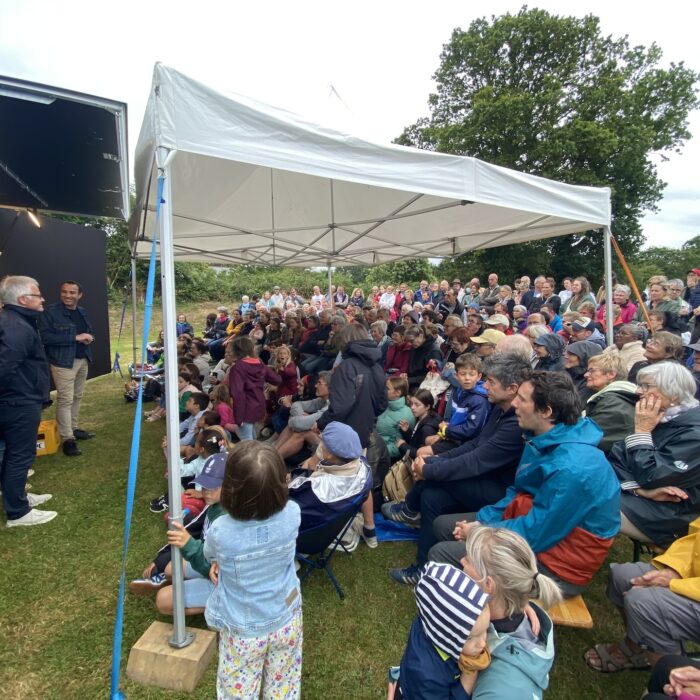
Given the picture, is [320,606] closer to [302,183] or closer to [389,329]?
[302,183]

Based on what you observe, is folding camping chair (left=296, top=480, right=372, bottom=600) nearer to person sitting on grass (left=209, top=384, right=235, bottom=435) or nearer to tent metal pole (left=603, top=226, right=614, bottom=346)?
person sitting on grass (left=209, top=384, right=235, bottom=435)

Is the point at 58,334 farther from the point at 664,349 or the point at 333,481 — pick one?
the point at 664,349

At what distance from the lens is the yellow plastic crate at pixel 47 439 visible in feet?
15.6

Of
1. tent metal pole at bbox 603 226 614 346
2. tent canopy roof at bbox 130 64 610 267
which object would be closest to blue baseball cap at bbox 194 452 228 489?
tent canopy roof at bbox 130 64 610 267

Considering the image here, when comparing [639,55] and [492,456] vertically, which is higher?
[639,55]

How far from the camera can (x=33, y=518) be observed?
3.38 metres

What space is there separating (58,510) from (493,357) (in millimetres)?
3907

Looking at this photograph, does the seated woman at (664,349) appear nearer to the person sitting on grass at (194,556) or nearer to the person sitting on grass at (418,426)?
the person sitting on grass at (418,426)

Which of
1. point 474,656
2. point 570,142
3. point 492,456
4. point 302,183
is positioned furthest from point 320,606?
point 570,142

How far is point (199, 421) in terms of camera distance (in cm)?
420

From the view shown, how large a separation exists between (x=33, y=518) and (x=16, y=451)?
0.62m

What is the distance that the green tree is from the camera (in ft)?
58.1

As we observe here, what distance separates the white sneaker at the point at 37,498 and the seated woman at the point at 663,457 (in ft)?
15.1

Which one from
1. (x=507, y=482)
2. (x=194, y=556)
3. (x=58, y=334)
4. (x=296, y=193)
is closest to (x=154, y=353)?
(x=58, y=334)
